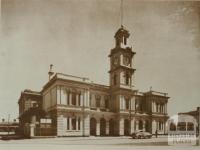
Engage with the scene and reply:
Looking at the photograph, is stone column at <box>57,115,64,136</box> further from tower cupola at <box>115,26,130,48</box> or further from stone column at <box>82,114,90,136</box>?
tower cupola at <box>115,26,130,48</box>

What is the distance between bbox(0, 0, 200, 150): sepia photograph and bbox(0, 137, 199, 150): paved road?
1 centimetres

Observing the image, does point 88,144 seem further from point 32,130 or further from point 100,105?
point 32,130

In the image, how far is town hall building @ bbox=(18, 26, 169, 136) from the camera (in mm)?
4719

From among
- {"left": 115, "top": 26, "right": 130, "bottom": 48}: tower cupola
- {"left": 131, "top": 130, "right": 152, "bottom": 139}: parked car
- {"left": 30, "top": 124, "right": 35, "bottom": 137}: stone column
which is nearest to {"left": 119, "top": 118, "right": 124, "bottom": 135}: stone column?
{"left": 131, "top": 130, "right": 152, "bottom": 139}: parked car

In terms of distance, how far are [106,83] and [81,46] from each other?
58cm

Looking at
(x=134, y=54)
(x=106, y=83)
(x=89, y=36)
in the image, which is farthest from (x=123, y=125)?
(x=89, y=36)

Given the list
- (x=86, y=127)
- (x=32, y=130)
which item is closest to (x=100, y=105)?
(x=86, y=127)

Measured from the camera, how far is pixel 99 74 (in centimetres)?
488

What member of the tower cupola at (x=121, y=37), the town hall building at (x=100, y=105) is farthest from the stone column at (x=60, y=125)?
the tower cupola at (x=121, y=37)

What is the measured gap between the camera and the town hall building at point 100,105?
472cm

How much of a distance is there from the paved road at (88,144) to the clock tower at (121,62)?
0.72m

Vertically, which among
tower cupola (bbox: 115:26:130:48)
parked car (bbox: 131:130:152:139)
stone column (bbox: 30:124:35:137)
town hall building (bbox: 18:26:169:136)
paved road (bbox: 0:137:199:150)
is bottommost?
paved road (bbox: 0:137:199:150)

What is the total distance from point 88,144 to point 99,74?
2.94 feet

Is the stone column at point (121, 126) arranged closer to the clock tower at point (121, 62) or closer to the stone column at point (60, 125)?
the clock tower at point (121, 62)
